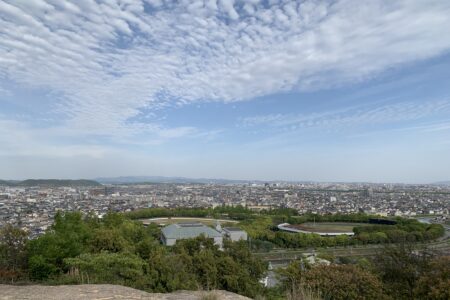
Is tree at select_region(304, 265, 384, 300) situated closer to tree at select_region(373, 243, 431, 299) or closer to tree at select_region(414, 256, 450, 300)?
tree at select_region(414, 256, 450, 300)

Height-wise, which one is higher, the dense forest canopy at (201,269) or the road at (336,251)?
the dense forest canopy at (201,269)

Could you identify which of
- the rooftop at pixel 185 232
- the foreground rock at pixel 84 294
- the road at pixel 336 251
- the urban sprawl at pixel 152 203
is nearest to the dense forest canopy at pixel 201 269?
the foreground rock at pixel 84 294

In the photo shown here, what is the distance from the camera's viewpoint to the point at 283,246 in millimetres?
30500

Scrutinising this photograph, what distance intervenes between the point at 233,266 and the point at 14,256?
6487 millimetres

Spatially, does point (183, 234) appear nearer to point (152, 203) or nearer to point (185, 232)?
point (185, 232)

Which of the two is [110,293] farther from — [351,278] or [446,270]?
[446,270]

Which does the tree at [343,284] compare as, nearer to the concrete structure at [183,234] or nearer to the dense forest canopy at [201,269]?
the dense forest canopy at [201,269]

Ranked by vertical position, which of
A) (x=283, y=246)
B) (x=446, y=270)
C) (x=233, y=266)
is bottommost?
(x=283, y=246)

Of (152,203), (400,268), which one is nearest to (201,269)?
(400,268)

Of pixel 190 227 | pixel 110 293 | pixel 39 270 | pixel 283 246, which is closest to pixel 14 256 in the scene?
pixel 39 270

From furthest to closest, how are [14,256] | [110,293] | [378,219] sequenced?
1. [378,219]
2. [14,256]
3. [110,293]

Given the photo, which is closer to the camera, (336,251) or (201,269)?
(201,269)

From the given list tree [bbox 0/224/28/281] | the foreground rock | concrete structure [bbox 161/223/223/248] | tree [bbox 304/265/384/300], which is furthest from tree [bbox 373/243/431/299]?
concrete structure [bbox 161/223/223/248]

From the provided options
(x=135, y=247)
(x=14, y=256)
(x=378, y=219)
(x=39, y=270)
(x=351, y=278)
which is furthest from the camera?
(x=378, y=219)
